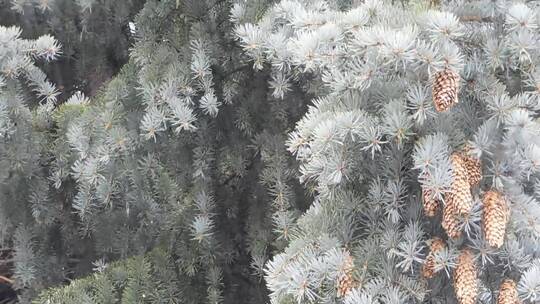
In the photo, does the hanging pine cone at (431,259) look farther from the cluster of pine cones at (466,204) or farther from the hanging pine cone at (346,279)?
the hanging pine cone at (346,279)

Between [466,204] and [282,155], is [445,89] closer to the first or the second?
[466,204]

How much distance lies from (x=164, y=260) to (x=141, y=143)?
18.8 inches

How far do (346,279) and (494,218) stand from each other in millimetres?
305

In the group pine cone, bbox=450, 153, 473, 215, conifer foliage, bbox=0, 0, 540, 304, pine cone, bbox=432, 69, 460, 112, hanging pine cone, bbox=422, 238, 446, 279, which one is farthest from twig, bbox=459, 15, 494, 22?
hanging pine cone, bbox=422, 238, 446, 279

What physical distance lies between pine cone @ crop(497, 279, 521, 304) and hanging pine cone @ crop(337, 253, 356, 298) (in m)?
0.28

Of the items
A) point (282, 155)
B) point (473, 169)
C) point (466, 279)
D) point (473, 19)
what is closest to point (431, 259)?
point (466, 279)

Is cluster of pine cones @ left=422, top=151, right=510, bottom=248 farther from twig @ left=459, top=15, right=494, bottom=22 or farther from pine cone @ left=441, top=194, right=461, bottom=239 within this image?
twig @ left=459, top=15, right=494, bottom=22

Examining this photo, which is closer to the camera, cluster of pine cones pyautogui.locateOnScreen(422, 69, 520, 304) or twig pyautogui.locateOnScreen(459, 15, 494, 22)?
cluster of pine cones pyautogui.locateOnScreen(422, 69, 520, 304)

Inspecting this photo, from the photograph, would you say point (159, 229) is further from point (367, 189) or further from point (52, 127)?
point (367, 189)

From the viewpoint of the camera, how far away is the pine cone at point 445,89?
1.18m

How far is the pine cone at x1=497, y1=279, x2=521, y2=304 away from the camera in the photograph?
4.00ft

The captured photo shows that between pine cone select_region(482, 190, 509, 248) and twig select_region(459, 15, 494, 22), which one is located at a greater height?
twig select_region(459, 15, 494, 22)

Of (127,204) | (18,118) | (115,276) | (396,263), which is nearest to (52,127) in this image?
(18,118)

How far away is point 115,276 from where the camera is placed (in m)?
2.15
